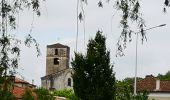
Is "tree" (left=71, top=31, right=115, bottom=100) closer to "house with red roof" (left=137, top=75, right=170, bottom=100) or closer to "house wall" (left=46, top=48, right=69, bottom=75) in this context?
"house with red roof" (left=137, top=75, right=170, bottom=100)

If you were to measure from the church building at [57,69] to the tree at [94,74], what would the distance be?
75213mm

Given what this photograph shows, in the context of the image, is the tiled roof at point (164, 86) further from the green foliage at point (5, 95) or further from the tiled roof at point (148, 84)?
the green foliage at point (5, 95)

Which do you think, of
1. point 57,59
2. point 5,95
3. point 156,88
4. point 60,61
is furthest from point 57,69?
point 5,95

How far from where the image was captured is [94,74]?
32.6 metres

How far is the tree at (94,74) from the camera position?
31894 millimetres

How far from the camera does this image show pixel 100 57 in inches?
1294

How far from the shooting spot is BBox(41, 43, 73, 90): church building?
109875mm

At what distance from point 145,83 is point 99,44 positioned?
163ft

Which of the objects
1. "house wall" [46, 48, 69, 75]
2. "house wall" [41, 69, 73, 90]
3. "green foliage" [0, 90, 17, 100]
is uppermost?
"house wall" [46, 48, 69, 75]

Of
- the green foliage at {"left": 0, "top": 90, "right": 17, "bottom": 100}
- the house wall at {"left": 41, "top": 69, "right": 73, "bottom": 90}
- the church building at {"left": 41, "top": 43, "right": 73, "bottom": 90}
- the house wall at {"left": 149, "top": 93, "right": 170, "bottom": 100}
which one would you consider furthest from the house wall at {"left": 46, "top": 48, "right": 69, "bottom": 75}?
the green foliage at {"left": 0, "top": 90, "right": 17, "bottom": 100}

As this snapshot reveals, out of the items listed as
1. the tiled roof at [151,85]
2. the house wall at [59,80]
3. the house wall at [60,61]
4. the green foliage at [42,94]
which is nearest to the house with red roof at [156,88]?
the tiled roof at [151,85]

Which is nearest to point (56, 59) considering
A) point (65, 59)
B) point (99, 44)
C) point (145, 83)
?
point (65, 59)

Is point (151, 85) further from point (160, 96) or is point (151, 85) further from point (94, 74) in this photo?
point (94, 74)

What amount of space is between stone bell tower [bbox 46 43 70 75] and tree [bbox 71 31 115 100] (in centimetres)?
7809
